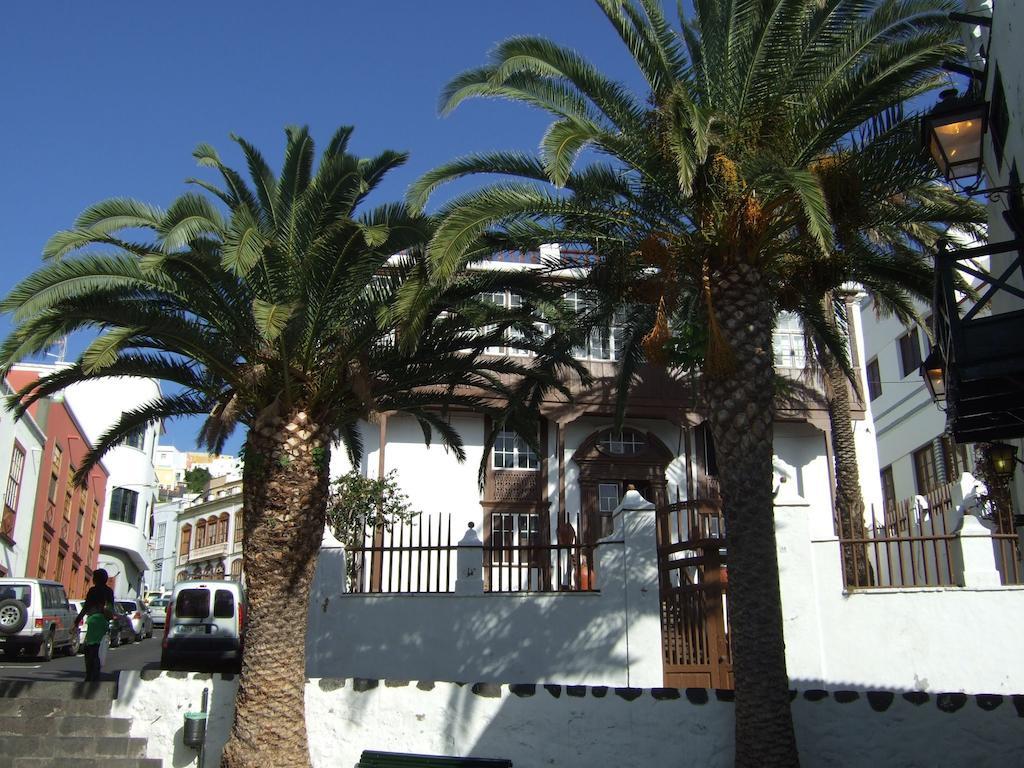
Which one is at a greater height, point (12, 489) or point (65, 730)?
point (12, 489)

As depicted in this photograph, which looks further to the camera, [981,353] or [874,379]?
[874,379]

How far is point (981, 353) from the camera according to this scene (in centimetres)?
660

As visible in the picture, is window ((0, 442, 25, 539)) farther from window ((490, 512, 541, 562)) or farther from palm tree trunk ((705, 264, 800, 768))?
palm tree trunk ((705, 264, 800, 768))

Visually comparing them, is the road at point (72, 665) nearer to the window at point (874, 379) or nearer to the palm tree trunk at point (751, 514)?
the palm tree trunk at point (751, 514)

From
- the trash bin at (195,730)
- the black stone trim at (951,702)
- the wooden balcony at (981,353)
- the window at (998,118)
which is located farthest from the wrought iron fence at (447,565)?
the window at (998,118)

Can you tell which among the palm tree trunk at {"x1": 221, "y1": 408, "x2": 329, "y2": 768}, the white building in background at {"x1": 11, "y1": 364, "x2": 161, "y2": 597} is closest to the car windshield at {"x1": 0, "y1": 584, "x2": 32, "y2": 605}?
the palm tree trunk at {"x1": 221, "y1": 408, "x2": 329, "y2": 768}

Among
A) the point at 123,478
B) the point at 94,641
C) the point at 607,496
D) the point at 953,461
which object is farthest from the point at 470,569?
the point at 123,478

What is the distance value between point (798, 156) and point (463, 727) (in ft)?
22.6

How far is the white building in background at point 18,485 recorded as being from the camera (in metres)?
25.3

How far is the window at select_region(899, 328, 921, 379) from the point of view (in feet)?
79.8

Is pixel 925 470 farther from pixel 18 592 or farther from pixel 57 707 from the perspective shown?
pixel 18 592

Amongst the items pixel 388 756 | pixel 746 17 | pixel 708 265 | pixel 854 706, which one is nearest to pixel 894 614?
pixel 854 706

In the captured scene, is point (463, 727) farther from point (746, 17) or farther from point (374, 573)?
point (746, 17)

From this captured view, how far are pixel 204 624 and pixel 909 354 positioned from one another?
723 inches
